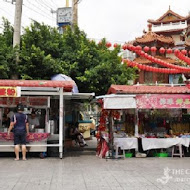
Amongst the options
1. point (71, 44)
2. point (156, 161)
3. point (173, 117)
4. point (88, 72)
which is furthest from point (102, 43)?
point (156, 161)

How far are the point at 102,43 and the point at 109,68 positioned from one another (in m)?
2.63

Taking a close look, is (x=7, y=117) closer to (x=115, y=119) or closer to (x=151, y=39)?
(x=115, y=119)

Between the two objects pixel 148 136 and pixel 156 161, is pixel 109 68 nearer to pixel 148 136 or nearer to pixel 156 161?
pixel 148 136

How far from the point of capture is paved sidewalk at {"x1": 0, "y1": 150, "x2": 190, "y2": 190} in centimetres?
596

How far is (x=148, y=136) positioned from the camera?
10.7 m

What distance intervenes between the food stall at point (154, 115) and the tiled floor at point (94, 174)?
33.7 inches

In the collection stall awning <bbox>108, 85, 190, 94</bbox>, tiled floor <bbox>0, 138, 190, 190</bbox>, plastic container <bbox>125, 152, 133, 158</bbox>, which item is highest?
stall awning <bbox>108, 85, 190, 94</bbox>

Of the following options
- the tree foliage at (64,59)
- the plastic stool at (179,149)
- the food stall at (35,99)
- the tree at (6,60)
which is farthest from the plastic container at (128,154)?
the tree at (6,60)

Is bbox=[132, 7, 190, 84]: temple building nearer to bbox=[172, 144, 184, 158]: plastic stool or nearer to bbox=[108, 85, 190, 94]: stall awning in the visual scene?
bbox=[108, 85, 190, 94]: stall awning

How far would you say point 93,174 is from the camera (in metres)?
7.18

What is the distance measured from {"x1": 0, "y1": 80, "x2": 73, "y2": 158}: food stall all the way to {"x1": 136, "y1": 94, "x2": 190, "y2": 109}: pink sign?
2643 millimetres

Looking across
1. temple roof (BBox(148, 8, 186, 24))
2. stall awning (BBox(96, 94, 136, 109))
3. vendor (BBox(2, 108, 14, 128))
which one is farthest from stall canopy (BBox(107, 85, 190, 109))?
temple roof (BBox(148, 8, 186, 24))

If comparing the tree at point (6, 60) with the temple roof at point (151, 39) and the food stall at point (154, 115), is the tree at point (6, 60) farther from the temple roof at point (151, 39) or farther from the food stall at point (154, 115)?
the temple roof at point (151, 39)

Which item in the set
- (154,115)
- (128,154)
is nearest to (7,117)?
(128,154)
